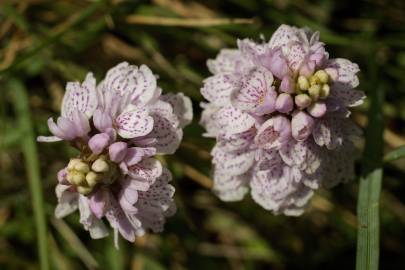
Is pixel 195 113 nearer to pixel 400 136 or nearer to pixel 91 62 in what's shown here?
pixel 91 62

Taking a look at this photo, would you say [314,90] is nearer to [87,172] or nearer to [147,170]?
[147,170]

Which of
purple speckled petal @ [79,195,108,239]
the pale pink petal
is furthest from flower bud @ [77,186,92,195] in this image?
the pale pink petal

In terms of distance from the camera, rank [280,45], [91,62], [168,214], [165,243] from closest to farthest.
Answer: [280,45], [168,214], [165,243], [91,62]

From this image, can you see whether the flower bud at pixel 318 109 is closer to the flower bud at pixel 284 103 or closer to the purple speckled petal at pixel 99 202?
the flower bud at pixel 284 103

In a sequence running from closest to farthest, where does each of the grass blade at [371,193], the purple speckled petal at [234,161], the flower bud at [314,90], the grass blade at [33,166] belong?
the flower bud at [314,90] → the grass blade at [371,193] → the purple speckled petal at [234,161] → the grass blade at [33,166]

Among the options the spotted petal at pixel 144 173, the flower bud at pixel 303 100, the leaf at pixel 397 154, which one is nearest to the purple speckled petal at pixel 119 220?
the spotted petal at pixel 144 173

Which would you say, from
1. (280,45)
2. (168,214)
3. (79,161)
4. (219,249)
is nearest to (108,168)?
(79,161)
